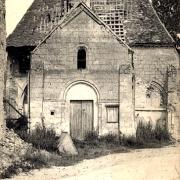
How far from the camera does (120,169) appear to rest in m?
20.3

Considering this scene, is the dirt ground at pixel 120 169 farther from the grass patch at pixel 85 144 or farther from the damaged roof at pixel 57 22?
the damaged roof at pixel 57 22

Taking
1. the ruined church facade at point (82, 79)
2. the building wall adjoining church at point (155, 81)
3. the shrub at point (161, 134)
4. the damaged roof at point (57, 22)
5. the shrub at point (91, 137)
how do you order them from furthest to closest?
the damaged roof at point (57, 22)
the building wall adjoining church at point (155, 81)
the shrub at point (161, 134)
the ruined church facade at point (82, 79)
the shrub at point (91, 137)

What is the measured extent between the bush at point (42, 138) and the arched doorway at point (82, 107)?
149cm

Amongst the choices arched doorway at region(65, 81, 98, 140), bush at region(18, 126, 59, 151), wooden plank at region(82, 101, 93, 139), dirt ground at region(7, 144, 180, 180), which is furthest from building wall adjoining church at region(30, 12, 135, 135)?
dirt ground at region(7, 144, 180, 180)

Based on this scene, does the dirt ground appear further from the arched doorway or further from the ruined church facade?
the arched doorway

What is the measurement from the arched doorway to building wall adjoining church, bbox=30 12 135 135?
0.14 meters

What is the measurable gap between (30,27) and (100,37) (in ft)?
32.1

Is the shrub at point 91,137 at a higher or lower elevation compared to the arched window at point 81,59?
lower

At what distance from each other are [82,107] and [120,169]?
1048cm

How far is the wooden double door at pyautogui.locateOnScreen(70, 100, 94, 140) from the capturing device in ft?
99.0

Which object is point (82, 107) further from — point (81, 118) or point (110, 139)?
point (110, 139)

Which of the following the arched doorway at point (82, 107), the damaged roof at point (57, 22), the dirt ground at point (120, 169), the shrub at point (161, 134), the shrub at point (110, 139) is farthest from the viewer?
the damaged roof at point (57, 22)

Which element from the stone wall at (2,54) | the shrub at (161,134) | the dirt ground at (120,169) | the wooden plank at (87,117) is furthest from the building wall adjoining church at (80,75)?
the stone wall at (2,54)

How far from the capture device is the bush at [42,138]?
25.4 meters
